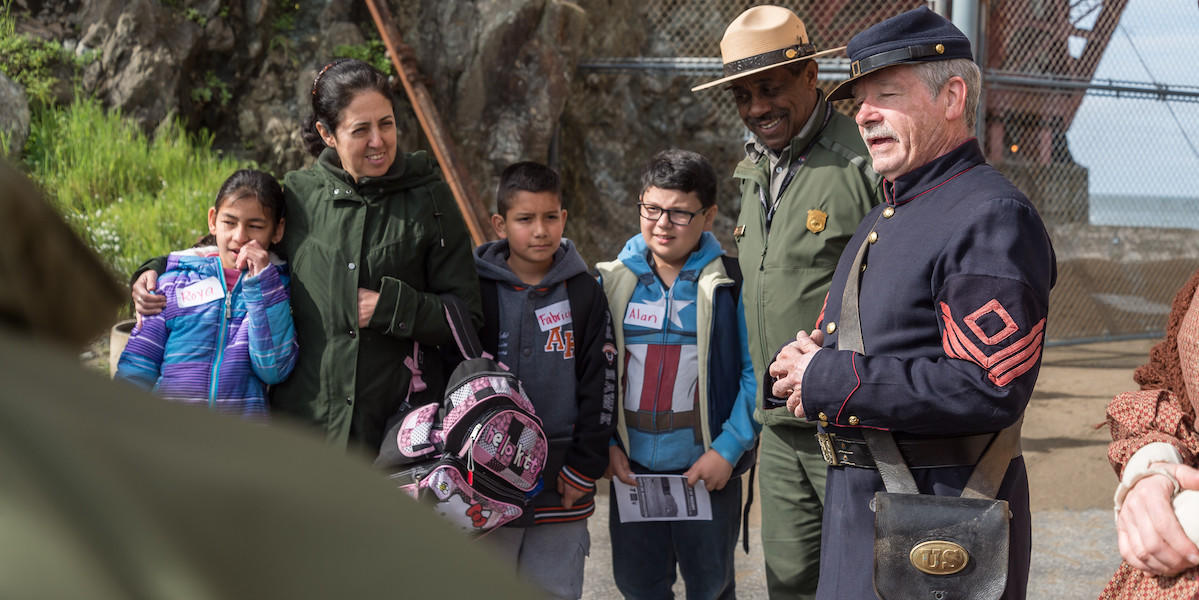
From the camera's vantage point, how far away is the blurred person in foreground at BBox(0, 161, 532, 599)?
36 cm

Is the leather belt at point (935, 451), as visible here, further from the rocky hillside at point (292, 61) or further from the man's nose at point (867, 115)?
the rocky hillside at point (292, 61)

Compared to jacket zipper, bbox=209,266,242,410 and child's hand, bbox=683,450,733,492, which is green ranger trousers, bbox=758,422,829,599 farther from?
jacket zipper, bbox=209,266,242,410

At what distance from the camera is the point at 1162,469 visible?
1.90 metres

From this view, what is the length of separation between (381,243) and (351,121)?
358 mm

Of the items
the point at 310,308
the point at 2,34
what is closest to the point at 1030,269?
the point at 310,308

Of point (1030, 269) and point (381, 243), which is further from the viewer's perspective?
point (381, 243)

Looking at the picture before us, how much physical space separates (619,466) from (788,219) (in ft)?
3.08

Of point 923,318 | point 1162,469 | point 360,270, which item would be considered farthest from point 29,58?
point 1162,469

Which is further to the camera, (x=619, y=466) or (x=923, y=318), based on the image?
(x=619, y=466)

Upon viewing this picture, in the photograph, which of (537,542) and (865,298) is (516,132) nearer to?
(537,542)

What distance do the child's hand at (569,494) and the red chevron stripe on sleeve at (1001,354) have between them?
1.38m

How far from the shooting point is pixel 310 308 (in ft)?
9.04

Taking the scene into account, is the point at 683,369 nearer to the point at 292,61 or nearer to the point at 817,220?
the point at 817,220

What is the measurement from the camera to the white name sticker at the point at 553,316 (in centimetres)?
300
